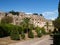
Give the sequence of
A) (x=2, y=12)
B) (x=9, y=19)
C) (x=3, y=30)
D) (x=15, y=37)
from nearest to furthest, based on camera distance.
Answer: (x=15, y=37), (x=3, y=30), (x=9, y=19), (x=2, y=12)

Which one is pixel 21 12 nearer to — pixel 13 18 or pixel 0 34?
pixel 13 18

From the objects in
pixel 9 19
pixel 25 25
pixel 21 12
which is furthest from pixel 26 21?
pixel 21 12

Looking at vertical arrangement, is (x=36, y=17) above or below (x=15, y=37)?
above

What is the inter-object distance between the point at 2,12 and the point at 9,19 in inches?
668

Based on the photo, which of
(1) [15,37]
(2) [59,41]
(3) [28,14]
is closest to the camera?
(2) [59,41]

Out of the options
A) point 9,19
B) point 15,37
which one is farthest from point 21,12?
point 15,37

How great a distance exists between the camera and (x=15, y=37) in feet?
139

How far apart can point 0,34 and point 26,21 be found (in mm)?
26815

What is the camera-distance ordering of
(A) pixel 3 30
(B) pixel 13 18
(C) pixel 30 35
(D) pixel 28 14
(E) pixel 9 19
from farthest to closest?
(D) pixel 28 14
(B) pixel 13 18
(E) pixel 9 19
(C) pixel 30 35
(A) pixel 3 30

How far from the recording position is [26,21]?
2783 inches

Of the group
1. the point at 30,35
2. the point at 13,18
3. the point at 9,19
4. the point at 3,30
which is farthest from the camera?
the point at 13,18

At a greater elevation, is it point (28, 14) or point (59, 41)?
point (28, 14)

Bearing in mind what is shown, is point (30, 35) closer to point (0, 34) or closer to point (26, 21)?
point (0, 34)

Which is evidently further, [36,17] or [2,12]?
[36,17]
